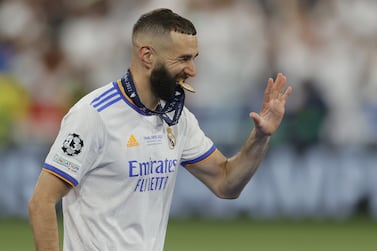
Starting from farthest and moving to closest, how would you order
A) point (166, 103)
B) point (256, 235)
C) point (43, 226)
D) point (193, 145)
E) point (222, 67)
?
point (222, 67) < point (256, 235) < point (193, 145) < point (166, 103) < point (43, 226)

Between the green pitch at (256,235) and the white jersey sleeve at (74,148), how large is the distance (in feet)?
22.0

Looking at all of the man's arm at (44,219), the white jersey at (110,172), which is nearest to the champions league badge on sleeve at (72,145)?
the white jersey at (110,172)

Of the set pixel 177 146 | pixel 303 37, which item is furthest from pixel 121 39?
pixel 177 146

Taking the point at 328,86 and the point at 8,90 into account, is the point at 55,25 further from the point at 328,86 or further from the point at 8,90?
the point at 328,86

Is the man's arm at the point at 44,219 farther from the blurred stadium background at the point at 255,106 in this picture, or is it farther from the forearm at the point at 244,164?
the blurred stadium background at the point at 255,106

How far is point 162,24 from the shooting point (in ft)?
19.5

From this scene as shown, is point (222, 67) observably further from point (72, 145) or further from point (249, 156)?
point (72, 145)

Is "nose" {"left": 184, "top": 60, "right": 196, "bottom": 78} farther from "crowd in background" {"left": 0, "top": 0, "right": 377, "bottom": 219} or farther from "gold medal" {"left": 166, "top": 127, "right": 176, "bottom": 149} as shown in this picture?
"crowd in background" {"left": 0, "top": 0, "right": 377, "bottom": 219}

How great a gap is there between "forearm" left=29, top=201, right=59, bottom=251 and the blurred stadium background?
710cm

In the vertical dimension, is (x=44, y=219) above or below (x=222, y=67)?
below

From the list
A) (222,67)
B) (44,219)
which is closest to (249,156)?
(44,219)

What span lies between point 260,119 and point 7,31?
36.3 ft

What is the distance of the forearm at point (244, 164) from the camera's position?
20.9ft

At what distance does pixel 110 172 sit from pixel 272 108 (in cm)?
109
